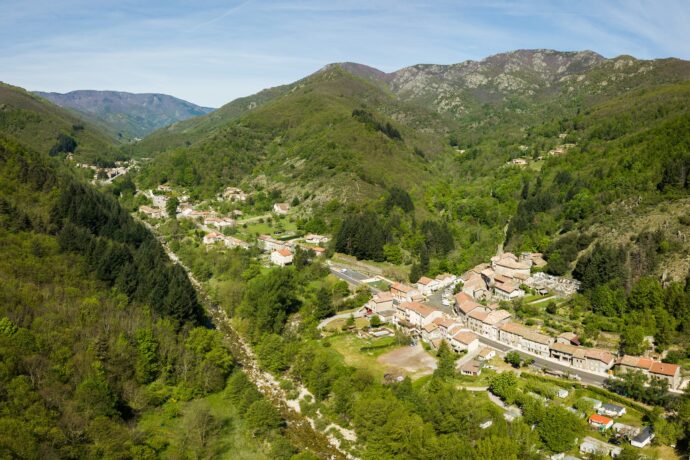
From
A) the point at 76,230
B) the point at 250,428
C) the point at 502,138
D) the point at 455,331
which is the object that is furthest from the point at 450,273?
the point at 502,138

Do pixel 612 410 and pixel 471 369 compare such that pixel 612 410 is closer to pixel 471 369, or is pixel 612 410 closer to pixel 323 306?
pixel 471 369

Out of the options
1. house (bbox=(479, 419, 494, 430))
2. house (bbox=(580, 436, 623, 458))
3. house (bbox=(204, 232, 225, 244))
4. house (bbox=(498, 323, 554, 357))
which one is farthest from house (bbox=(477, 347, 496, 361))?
house (bbox=(204, 232, 225, 244))

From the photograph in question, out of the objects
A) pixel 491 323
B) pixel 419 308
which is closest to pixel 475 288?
pixel 419 308

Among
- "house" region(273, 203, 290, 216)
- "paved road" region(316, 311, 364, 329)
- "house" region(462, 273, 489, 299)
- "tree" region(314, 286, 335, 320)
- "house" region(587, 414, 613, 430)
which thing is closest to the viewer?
"house" region(587, 414, 613, 430)

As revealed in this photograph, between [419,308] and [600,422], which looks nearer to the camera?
[600,422]

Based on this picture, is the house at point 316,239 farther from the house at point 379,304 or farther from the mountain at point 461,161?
the house at point 379,304

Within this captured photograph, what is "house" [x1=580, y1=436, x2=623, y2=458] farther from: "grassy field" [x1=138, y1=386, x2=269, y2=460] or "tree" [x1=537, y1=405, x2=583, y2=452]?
"grassy field" [x1=138, y1=386, x2=269, y2=460]

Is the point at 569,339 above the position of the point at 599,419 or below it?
above
